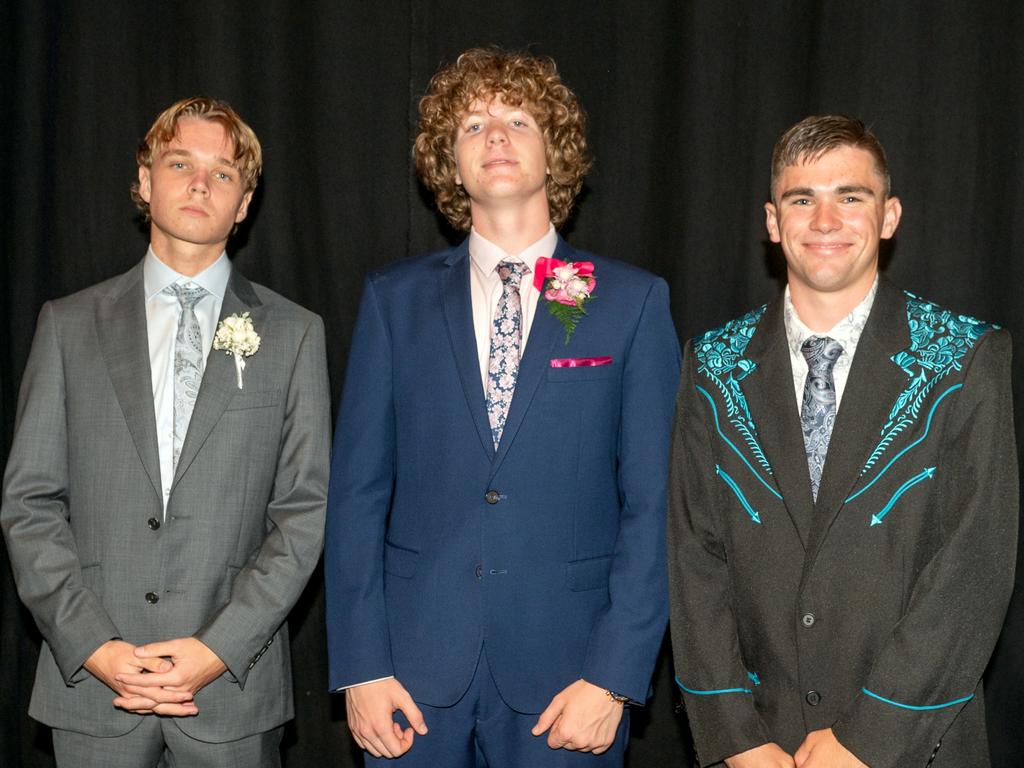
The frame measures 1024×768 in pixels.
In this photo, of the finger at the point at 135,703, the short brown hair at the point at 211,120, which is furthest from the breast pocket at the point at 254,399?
the finger at the point at 135,703

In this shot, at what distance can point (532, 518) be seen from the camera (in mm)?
2545

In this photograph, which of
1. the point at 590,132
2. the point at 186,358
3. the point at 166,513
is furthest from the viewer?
the point at 590,132

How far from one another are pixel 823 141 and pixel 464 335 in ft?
3.05

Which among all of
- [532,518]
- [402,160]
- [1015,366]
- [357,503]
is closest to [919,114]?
[1015,366]

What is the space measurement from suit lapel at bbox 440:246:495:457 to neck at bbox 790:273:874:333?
758mm

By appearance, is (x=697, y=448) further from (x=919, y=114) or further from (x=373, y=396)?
(x=919, y=114)

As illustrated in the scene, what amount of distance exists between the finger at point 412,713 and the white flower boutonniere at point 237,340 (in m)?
0.86

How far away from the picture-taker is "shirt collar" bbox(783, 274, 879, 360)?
252 cm

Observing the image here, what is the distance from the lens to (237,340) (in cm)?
279

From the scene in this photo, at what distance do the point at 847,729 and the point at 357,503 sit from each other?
1162 millimetres

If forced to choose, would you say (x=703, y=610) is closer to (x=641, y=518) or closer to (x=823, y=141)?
(x=641, y=518)

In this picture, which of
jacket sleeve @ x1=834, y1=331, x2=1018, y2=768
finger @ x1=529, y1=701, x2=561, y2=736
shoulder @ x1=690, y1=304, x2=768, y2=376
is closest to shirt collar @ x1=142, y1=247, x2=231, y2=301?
shoulder @ x1=690, y1=304, x2=768, y2=376

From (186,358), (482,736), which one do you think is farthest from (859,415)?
(186,358)

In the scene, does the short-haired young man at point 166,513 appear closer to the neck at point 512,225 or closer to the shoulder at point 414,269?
the shoulder at point 414,269
